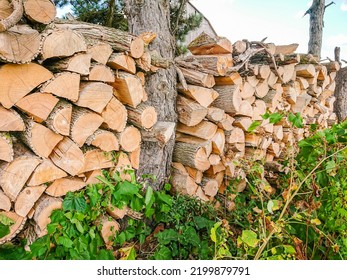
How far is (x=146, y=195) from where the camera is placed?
198 cm

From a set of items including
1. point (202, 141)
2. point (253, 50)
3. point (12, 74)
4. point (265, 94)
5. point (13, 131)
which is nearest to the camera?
point (12, 74)

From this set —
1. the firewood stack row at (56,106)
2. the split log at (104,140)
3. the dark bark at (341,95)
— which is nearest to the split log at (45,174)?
the firewood stack row at (56,106)

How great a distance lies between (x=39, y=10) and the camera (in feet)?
4.52

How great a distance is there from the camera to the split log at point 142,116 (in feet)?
6.24

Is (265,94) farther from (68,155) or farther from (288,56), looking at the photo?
(68,155)

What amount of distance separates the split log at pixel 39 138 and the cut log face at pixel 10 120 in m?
0.05

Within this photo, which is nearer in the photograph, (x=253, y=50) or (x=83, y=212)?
(x=83, y=212)

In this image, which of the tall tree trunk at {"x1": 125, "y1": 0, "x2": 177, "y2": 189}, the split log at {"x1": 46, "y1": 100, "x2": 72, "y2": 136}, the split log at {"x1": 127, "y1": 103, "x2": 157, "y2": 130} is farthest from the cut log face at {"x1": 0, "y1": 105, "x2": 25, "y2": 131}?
the tall tree trunk at {"x1": 125, "y1": 0, "x2": 177, "y2": 189}

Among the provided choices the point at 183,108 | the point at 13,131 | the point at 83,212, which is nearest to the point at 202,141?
the point at 183,108

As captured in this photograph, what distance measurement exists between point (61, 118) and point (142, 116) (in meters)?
0.50

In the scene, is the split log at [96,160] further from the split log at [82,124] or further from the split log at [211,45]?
the split log at [211,45]

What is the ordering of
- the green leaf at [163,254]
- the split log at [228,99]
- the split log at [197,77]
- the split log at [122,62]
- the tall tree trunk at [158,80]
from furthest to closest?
1. the split log at [228,99]
2. the split log at [197,77]
3. the tall tree trunk at [158,80]
4. the green leaf at [163,254]
5. the split log at [122,62]

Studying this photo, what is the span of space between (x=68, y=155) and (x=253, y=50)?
1836 mm

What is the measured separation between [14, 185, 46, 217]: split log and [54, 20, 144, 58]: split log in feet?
2.85
